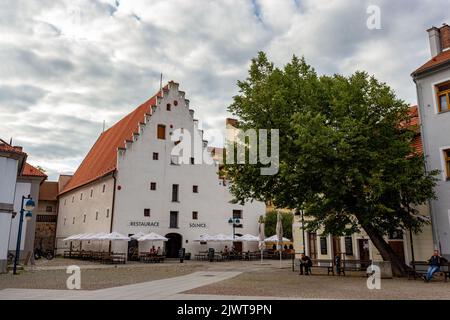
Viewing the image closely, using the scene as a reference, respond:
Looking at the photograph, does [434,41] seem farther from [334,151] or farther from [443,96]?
[334,151]

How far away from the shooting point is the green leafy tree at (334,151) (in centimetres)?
1642

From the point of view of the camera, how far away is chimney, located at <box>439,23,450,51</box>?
23.2m

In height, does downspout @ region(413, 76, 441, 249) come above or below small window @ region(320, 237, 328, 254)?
above

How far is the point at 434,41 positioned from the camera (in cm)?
2356

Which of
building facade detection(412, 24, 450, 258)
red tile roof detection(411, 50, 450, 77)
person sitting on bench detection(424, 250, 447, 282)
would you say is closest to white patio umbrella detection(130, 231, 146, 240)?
building facade detection(412, 24, 450, 258)

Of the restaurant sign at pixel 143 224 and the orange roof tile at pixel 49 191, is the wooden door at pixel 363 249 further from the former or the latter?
the orange roof tile at pixel 49 191

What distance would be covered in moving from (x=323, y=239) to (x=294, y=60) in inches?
568

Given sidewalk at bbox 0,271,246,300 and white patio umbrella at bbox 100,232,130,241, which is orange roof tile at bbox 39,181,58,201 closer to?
white patio umbrella at bbox 100,232,130,241

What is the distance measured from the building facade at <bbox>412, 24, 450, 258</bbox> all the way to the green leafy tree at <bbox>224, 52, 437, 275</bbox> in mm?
1063

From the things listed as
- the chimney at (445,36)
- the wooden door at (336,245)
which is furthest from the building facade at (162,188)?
the chimney at (445,36)

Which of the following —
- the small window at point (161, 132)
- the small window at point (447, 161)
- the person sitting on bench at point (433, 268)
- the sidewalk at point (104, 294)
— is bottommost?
the sidewalk at point (104, 294)

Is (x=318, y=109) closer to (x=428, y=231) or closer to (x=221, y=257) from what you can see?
(x=428, y=231)
